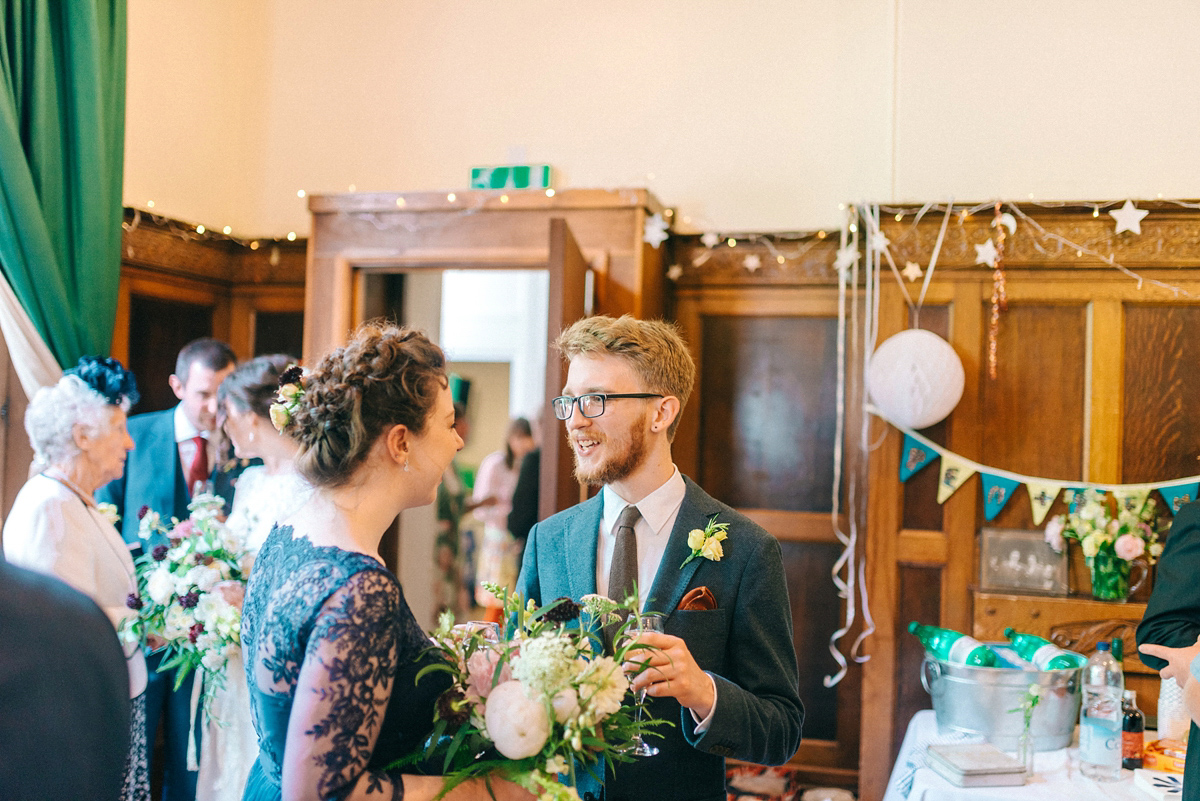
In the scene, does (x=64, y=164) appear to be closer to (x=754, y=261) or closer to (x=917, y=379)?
(x=754, y=261)

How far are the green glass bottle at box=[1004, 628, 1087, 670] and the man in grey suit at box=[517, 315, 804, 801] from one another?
1.30 meters

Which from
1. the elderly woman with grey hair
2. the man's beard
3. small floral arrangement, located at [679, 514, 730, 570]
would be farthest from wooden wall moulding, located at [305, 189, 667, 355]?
small floral arrangement, located at [679, 514, 730, 570]

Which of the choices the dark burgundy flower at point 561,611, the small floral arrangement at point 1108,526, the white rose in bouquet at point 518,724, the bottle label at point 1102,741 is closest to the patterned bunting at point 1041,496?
the small floral arrangement at point 1108,526

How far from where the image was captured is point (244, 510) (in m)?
3.03

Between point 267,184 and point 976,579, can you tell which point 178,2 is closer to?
point 267,184

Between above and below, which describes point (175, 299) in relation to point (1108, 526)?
above

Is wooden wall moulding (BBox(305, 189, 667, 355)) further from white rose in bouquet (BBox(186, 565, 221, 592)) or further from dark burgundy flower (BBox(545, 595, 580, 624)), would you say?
dark burgundy flower (BBox(545, 595, 580, 624))

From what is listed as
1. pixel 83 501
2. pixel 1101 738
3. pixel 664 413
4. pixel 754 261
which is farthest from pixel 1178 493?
pixel 83 501

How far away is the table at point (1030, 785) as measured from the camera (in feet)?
7.55

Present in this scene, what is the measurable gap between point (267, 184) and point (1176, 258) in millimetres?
4006

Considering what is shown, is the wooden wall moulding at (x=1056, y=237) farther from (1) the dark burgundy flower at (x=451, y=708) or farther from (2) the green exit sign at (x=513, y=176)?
(1) the dark burgundy flower at (x=451, y=708)

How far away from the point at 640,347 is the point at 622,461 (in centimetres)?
23

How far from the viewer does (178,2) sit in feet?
13.6

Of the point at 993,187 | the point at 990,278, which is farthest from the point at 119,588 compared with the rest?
the point at 993,187
